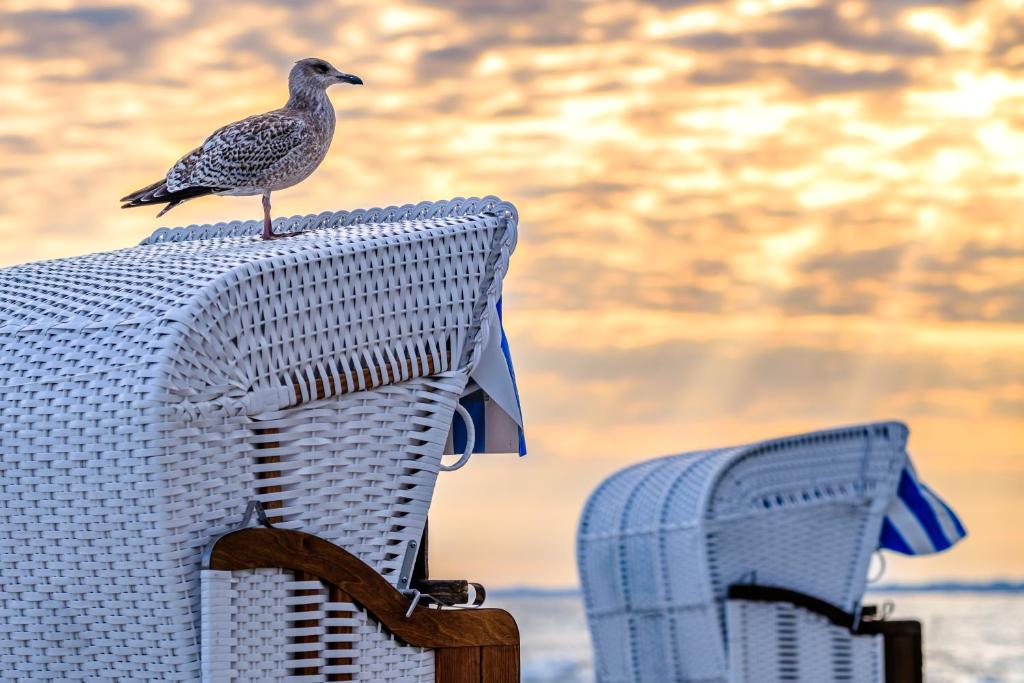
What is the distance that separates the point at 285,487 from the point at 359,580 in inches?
11.9

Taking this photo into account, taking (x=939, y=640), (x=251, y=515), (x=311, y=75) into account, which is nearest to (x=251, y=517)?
(x=251, y=515)

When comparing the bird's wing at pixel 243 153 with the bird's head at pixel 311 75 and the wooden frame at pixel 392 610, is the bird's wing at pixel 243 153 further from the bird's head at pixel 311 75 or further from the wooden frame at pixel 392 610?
the wooden frame at pixel 392 610

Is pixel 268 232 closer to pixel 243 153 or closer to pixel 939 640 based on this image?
pixel 243 153

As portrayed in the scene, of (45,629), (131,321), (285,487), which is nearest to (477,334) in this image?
(285,487)

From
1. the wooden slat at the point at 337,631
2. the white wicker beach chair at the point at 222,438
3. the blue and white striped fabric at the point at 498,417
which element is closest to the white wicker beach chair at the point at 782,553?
the blue and white striped fabric at the point at 498,417

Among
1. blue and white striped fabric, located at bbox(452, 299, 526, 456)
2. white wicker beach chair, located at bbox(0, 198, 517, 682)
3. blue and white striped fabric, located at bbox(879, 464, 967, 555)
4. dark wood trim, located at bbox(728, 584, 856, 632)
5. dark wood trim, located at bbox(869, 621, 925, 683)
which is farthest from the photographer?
dark wood trim, located at bbox(869, 621, 925, 683)

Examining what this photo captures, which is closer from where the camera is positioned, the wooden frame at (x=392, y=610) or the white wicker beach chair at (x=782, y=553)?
the wooden frame at (x=392, y=610)

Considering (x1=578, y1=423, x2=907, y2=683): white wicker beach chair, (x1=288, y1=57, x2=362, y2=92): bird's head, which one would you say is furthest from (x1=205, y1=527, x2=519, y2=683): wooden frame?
(x1=578, y1=423, x2=907, y2=683): white wicker beach chair

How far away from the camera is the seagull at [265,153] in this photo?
4344 mm

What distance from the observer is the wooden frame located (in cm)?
337

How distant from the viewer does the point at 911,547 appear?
24.6ft

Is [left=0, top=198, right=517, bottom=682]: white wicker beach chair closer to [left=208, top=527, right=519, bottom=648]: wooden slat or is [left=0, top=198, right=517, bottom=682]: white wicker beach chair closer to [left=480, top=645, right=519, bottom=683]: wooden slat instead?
[left=208, top=527, right=519, bottom=648]: wooden slat

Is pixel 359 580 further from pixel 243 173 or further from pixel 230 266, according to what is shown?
pixel 243 173

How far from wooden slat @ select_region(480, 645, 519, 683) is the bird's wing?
160 centimetres
